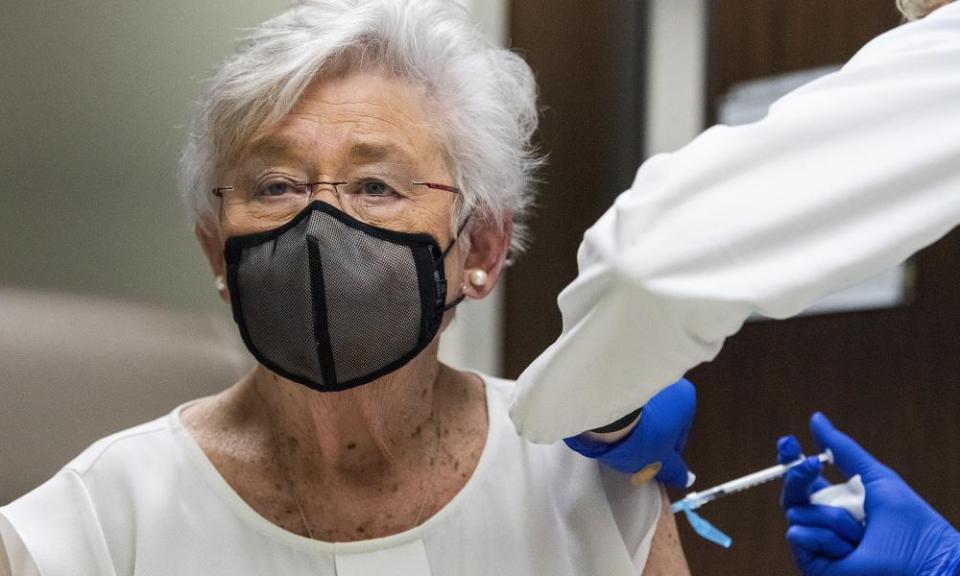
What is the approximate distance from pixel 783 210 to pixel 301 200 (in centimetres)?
63

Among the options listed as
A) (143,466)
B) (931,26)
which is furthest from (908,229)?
(143,466)

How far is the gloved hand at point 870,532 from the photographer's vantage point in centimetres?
135

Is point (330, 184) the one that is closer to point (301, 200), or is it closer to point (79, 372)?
point (301, 200)

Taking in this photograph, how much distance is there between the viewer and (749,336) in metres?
2.24

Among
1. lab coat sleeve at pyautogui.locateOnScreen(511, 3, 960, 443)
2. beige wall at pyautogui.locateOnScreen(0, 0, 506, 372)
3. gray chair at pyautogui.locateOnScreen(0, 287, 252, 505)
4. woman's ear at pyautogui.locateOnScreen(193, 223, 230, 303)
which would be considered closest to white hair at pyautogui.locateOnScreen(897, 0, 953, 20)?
lab coat sleeve at pyautogui.locateOnScreen(511, 3, 960, 443)

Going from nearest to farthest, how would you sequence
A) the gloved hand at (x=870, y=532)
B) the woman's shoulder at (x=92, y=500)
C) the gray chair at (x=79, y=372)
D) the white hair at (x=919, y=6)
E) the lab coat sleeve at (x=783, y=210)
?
the lab coat sleeve at (x=783, y=210), the white hair at (x=919, y=6), the woman's shoulder at (x=92, y=500), the gloved hand at (x=870, y=532), the gray chair at (x=79, y=372)

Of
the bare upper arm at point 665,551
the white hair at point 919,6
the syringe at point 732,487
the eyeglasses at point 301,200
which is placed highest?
the white hair at point 919,6

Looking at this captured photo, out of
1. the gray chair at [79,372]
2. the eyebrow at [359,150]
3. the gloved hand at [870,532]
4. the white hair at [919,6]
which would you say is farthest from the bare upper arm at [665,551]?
the gray chair at [79,372]

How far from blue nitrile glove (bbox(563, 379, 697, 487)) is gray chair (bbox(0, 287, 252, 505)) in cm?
87

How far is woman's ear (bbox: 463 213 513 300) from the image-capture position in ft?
4.66


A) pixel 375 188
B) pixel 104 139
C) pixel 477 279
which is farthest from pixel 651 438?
pixel 104 139

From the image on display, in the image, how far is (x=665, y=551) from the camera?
1410 mm

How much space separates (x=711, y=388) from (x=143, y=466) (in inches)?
51.1

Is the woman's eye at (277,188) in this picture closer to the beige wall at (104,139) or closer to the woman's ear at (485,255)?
the woman's ear at (485,255)
